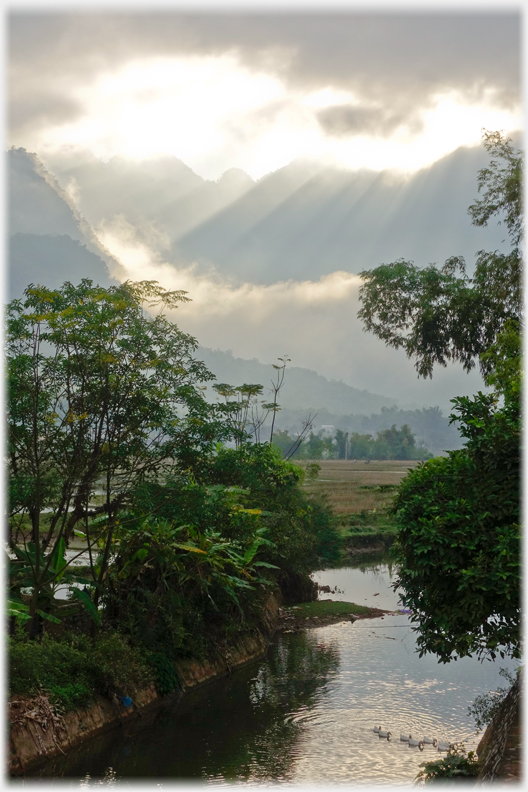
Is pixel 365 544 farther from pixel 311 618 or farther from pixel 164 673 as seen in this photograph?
pixel 164 673

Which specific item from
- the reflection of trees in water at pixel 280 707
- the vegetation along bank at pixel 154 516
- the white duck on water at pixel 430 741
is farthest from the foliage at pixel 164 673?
the white duck on water at pixel 430 741

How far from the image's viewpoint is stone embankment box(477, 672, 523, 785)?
599 centimetres

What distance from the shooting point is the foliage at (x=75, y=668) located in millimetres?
8938

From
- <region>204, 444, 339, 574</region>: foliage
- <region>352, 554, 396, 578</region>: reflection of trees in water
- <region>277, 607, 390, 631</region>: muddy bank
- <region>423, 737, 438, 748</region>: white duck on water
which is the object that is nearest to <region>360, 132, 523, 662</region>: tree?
<region>423, 737, 438, 748</region>: white duck on water

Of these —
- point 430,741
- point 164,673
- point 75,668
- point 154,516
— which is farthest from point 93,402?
point 430,741

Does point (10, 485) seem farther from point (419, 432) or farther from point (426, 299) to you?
point (419, 432)

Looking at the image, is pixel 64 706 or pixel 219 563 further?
pixel 219 563

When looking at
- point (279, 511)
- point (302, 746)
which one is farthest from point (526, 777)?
point (279, 511)

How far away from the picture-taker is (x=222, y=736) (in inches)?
404

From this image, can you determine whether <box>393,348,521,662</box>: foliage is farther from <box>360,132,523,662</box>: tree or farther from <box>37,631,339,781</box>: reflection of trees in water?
<box>37,631,339,781</box>: reflection of trees in water

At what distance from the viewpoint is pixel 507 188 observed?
16.2 metres

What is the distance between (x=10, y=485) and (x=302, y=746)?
5506mm

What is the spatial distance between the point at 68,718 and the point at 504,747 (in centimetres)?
565

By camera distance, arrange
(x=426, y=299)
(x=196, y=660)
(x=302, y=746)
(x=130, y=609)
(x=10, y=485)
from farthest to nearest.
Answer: (x=426, y=299), (x=196, y=660), (x=130, y=609), (x=302, y=746), (x=10, y=485)
